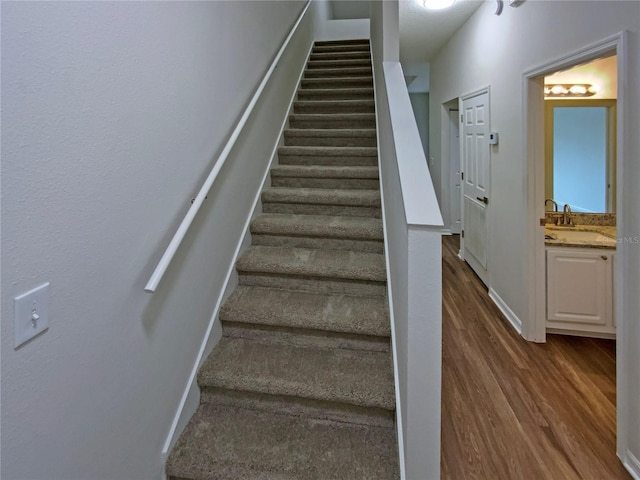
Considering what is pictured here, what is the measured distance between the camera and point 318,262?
217 cm

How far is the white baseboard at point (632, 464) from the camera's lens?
1641 mm

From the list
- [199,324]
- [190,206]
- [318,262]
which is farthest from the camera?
[318,262]

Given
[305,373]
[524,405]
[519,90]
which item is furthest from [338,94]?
[524,405]

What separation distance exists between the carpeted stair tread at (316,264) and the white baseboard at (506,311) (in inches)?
61.3

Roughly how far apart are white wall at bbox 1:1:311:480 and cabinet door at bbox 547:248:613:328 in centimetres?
256

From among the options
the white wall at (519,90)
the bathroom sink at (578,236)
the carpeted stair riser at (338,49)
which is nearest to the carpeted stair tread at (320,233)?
the white wall at (519,90)

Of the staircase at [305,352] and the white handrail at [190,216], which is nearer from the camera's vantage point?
the white handrail at [190,216]

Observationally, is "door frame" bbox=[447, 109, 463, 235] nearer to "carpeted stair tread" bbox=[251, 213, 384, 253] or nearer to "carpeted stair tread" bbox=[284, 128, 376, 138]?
"carpeted stair tread" bbox=[284, 128, 376, 138]

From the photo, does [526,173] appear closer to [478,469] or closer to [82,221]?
[478,469]

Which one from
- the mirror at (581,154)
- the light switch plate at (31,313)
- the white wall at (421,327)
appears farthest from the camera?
the mirror at (581,154)

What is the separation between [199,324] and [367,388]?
0.80 meters

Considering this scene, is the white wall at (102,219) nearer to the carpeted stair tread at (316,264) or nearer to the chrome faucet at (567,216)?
the carpeted stair tread at (316,264)

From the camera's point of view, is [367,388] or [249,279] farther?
[249,279]

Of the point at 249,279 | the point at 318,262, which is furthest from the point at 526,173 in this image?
the point at 249,279
